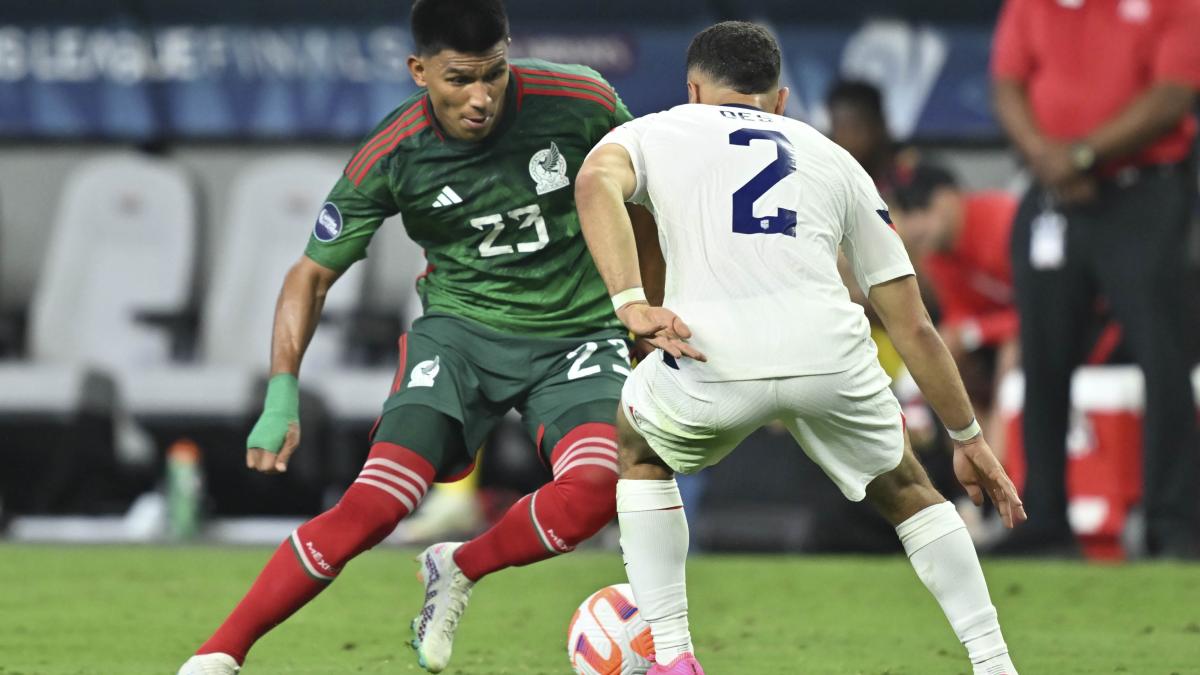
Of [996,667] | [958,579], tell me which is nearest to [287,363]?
→ [958,579]

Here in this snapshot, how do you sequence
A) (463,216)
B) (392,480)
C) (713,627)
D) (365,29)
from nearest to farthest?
(392,480)
(463,216)
(713,627)
(365,29)

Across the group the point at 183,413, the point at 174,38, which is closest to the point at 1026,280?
the point at 183,413

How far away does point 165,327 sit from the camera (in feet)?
41.4

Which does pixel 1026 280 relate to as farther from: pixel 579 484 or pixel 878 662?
pixel 579 484

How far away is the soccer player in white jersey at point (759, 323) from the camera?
4625 millimetres

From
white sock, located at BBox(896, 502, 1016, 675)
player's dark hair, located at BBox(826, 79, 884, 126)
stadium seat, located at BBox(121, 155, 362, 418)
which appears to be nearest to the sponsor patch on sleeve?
white sock, located at BBox(896, 502, 1016, 675)

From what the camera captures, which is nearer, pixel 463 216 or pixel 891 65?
pixel 463 216

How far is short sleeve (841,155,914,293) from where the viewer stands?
4.75m

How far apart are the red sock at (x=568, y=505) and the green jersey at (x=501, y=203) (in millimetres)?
473

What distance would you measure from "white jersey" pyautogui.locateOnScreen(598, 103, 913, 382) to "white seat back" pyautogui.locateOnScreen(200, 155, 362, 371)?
26.7ft

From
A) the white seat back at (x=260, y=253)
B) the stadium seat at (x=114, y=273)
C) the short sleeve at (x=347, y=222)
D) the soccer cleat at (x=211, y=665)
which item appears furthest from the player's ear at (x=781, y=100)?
the stadium seat at (x=114, y=273)

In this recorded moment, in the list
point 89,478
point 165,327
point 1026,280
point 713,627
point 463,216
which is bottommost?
point 89,478

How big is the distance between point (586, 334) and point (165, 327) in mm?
7236

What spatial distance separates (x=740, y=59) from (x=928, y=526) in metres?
1.20
